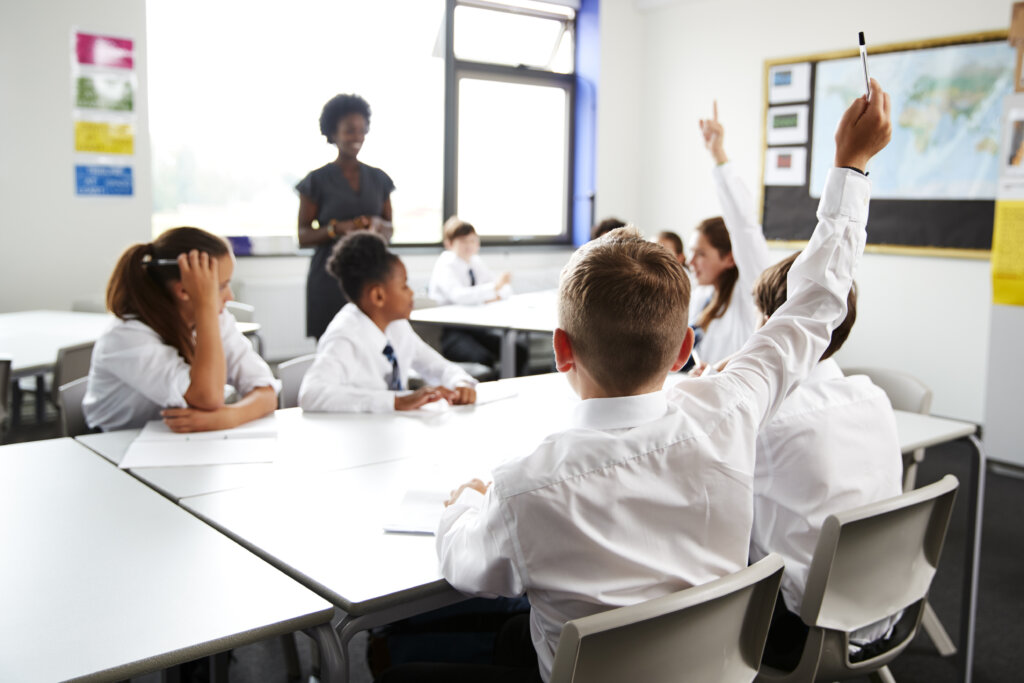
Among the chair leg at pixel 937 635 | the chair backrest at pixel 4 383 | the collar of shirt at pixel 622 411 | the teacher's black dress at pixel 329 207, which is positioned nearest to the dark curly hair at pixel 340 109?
the teacher's black dress at pixel 329 207

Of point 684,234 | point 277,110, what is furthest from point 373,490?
point 684,234

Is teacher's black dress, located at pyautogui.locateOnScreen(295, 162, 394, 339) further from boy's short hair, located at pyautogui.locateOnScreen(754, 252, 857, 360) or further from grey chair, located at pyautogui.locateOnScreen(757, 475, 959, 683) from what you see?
grey chair, located at pyautogui.locateOnScreen(757, 475, 959, 683)

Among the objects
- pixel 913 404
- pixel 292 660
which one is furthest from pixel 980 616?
pixel 292 660

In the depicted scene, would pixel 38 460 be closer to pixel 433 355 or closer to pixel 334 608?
pixel 334 608

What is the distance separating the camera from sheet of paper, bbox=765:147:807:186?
627 cm

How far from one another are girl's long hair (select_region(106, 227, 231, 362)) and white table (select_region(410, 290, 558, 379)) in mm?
1844

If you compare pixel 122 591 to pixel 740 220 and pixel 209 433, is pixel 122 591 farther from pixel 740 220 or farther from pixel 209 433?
pixel 740 220

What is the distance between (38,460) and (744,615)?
4.95ft

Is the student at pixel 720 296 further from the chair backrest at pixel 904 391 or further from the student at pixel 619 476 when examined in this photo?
the student at pixel 619 476

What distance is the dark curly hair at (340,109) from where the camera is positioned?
171 inches

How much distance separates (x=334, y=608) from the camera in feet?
3.95

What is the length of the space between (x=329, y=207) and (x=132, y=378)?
Result: 233cm

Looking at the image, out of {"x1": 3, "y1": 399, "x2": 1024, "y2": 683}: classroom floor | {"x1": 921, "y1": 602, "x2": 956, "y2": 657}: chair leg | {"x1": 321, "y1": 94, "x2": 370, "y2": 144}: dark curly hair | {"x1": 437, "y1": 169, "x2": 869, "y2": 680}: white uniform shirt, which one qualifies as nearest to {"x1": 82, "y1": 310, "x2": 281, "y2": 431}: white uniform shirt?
{"x1": 3, "y1": 399, "x2": 1024, "y2": 683}: classroom floor

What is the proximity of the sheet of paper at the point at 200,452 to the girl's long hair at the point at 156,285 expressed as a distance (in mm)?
331
